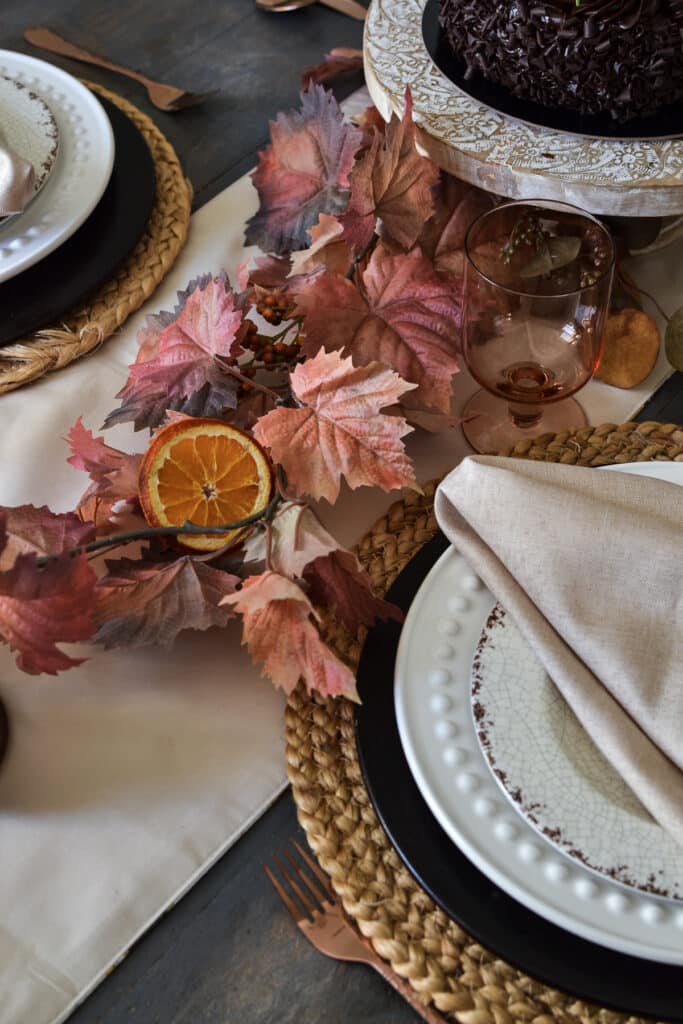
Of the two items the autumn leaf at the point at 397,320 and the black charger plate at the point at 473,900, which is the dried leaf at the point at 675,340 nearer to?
the autumn leaf at the point at 397,320

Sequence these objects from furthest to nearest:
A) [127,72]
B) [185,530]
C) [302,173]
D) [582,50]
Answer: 1. [127,72]
2. [302,173]
3. [582,50]
4. [185,530]

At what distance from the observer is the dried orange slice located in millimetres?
599

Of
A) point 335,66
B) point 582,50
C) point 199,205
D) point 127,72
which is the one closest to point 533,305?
point 582,50

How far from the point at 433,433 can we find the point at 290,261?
0.61 ft

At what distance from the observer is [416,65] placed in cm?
79

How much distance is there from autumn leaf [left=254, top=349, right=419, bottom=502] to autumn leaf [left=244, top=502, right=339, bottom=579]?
17mm

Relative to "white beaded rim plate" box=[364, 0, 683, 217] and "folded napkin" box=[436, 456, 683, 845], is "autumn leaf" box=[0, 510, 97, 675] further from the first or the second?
"white beaded rim plate" box=[364, 0, 683, 217]

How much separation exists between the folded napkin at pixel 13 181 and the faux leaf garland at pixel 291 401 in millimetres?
150

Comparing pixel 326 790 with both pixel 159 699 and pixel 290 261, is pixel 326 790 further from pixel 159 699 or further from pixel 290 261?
pixel 290 261

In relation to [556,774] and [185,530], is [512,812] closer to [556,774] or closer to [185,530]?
[556,774]

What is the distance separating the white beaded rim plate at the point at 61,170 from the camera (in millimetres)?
778

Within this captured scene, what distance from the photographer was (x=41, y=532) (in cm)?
59

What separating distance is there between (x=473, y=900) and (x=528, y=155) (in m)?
0.50

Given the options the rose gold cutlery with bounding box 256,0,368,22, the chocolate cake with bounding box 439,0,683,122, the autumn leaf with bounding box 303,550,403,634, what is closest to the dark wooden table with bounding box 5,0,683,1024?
the rose gold cutlery with bounding box 256,0,368,22
